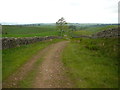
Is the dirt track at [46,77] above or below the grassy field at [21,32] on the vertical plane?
below

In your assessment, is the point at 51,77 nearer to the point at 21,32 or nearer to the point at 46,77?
the point at 46,77

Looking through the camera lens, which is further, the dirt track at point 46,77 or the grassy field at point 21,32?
the grassy field at point 21,32

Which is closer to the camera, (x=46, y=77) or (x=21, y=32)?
(x=46, y=77)

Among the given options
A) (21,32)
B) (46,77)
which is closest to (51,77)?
(46,77)

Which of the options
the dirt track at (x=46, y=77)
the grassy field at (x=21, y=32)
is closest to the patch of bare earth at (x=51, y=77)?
the dirt track at (x=46, y=77)

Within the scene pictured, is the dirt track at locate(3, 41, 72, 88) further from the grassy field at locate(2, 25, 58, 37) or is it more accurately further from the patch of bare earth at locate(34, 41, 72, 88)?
the grassy field at locate(2, 25, 58, 37)

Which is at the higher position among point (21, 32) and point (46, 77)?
point (21, 32)

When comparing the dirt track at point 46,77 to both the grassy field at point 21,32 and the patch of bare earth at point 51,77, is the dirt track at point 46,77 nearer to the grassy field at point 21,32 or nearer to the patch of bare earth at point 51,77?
the patch of bare earth at point 51,77

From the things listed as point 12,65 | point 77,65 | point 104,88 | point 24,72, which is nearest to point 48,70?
point 24,72

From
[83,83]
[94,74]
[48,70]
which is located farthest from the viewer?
[48,70]

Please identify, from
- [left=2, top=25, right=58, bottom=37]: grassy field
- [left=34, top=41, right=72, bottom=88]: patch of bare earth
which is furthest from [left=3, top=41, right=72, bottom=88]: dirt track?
[left=2, top=25, right=58, bottom=37]: grassy field

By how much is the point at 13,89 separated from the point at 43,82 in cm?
213

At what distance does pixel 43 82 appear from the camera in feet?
36.2

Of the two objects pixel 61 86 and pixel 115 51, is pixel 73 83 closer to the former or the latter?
pixel 61 86
